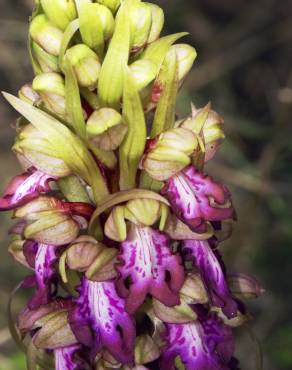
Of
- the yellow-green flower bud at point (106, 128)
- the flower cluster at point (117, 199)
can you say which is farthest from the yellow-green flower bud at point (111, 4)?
the yellow-green flower bud at point (106, 128)

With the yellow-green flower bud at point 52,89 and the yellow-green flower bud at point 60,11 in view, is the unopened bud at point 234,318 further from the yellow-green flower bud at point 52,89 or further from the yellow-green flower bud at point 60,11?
the yellow-green flower bud at point 60,11

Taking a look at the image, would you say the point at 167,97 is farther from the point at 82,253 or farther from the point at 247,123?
the point at 247,123

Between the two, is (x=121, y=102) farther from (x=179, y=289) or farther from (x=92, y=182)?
(x=179, y=289)

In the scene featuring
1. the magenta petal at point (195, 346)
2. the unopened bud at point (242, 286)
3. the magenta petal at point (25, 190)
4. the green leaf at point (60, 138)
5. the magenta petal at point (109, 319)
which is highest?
the green leaf at point (60, 138)

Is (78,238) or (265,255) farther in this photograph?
(265,255)

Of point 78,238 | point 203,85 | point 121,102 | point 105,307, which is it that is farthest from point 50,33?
point 203,85
